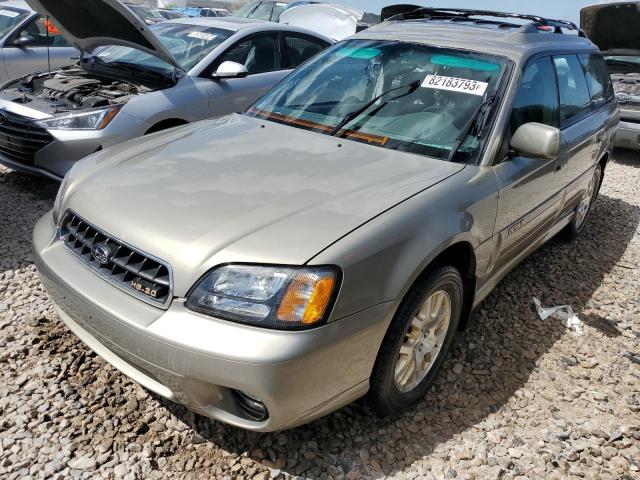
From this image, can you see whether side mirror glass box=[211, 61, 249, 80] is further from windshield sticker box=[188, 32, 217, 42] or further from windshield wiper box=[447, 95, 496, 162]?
windshield wiper box=[447, 95, 496, 162]

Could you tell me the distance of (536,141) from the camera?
2.60m

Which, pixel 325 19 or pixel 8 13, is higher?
pixel 8 13

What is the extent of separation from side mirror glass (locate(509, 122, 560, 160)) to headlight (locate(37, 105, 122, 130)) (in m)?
3.15

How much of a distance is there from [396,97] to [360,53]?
594 millimetres

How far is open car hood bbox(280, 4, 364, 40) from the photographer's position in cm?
1114

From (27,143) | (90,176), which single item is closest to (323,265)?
(90,176)

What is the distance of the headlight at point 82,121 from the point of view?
425 cm

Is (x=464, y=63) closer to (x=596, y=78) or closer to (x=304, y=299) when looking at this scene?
(x=304, y=299)

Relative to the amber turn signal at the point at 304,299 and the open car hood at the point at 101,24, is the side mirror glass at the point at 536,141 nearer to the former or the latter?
the amber turn signal at the point at 304,299

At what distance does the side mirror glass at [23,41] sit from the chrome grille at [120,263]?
Answer: 5.72 metres

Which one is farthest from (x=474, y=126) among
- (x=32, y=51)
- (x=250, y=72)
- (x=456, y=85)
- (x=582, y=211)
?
(x=32, y=51)

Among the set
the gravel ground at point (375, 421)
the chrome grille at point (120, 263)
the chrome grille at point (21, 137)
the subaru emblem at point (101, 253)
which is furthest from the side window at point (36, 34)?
the subaru emblem at point (101, 253)

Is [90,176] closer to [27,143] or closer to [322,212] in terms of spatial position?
[322,212]

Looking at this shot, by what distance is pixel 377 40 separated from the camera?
130 inches
